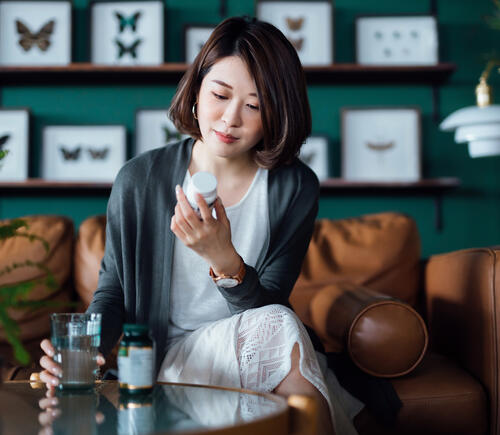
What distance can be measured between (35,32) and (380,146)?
1.67 m

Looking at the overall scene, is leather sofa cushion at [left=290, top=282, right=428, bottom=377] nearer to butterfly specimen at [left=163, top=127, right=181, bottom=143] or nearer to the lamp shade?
the lamp shade

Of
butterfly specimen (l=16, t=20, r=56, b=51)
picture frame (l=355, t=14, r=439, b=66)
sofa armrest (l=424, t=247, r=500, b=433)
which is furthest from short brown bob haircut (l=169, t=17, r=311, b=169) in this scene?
butterfly specimen (l=16, t=20, r=56, b=51)

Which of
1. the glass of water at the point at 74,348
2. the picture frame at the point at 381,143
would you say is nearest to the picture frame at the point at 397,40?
the picture frame at the point at 381,143

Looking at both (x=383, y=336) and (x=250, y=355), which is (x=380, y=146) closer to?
(x=383, y=336)

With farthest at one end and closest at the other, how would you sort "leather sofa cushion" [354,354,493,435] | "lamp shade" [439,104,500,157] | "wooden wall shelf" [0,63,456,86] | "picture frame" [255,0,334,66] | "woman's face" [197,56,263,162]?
"picture frame" [255,0,334,66], "wooden wall shelf" [0,63,456,86], "lamp shade" [439,104,500,157], "leather sofa cushion" [354,354,493,435], "woman's face" [197,56,263,162]

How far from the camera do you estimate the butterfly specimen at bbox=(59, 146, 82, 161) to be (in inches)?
111

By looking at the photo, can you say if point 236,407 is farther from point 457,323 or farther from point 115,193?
point 457,323

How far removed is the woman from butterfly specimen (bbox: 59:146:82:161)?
134 cm

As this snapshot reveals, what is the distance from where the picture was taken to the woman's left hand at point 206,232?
3.79 ft

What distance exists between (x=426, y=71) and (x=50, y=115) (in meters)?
1.74

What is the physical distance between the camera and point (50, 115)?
2895 millimetres

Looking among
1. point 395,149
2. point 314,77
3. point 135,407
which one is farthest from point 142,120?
point 135,407

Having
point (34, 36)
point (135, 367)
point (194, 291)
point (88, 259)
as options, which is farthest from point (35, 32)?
point (135, 367)

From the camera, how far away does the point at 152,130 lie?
2.84 m
